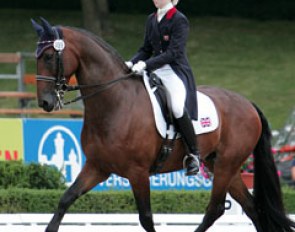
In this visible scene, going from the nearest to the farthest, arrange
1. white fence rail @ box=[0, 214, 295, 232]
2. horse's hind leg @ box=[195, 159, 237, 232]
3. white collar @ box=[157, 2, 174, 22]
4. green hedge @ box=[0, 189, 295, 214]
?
white collar @ box=[157, 2, 174, 22], horse's hind leg @ box=[195, 159, 237, 232], white fence rail @ box=[0, 214, 295, 232], green hedge @ box=[0, 189, 295, 214]

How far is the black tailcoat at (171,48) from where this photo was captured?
927 cm

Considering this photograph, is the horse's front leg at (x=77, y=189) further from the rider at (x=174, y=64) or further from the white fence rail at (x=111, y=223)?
the white fence rail at (x=111, y=223)

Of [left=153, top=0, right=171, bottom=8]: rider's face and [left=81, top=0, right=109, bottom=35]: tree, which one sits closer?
[left=153, top=0, right=171, bottom=8]: rider's face

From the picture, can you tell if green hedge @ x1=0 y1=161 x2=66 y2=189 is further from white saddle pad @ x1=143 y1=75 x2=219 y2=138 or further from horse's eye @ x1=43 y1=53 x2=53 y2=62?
horse's eye @ x1=43 y1=53 x2=53 y2=62

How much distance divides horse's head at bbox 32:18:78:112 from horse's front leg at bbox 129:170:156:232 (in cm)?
95

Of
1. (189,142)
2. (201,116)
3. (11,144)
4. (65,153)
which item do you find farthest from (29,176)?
(189,142)

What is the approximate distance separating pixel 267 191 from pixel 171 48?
2.01 m

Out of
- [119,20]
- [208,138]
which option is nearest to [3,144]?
[208,138]

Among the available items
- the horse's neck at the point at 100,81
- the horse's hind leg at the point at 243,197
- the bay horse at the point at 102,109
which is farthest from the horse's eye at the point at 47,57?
the horse's hind leg at the point at 243,197

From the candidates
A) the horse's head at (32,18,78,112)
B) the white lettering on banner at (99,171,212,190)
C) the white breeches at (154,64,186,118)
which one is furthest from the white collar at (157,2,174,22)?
the white lettering on banner at (99,171,212,190)

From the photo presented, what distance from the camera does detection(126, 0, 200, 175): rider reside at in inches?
365

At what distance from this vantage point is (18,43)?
2661 centimetres

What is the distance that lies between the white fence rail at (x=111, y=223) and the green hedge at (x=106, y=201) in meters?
1.07

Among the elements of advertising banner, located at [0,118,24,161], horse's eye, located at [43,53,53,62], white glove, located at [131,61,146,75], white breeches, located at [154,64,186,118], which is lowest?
advertising banner, located at [0,118,24,161]
